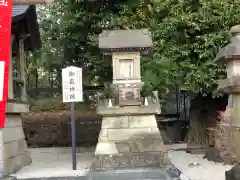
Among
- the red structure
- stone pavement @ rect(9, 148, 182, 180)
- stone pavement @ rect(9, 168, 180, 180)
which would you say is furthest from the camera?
stone pavement @ rect(9, 148, 182, 180)

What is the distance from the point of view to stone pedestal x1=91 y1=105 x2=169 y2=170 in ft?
35.0

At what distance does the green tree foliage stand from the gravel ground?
2.36 m

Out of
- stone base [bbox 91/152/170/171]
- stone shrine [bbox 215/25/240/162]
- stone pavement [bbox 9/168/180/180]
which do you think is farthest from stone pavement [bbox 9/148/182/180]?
stone shrine [bbox 215/25/240/162]

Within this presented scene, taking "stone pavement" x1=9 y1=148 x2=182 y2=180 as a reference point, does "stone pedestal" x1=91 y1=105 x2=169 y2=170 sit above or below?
above

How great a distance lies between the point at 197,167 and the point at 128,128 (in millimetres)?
2290

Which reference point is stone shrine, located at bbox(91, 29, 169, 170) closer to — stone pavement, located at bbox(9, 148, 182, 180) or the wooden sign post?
stone pavement, located at bbox(9, 148, 182, 180)

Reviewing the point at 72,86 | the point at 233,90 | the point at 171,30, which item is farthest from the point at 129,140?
the point at 171,30

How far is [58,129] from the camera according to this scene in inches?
770

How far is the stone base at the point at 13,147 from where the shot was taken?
33.2 feet

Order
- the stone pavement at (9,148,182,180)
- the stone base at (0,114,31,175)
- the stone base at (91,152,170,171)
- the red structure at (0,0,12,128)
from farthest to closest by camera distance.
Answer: the stone base at (91,152,170,171), the stone base at (0,114,31,175), the stone pavement at (9,148,182,180), the red structure at (0,0,12,128)

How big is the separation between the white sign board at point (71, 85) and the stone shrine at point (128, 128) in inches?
36.1

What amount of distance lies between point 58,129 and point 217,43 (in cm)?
990

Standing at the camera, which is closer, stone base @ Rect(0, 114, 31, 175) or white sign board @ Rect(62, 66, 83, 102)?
stone base @ Rect(0, 114, 31, 175)

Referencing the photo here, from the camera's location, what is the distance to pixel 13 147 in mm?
10930
